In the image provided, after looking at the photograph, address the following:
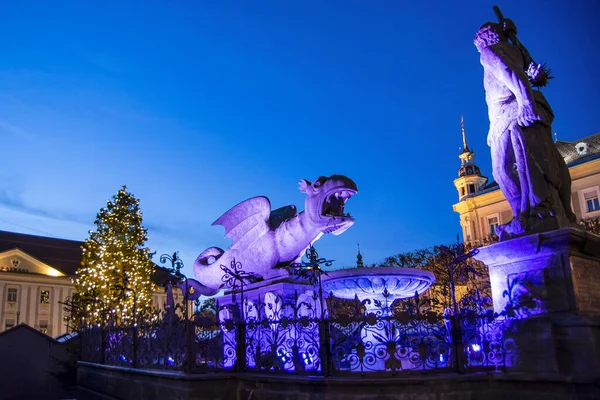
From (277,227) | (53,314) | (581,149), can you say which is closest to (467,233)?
(581,149)

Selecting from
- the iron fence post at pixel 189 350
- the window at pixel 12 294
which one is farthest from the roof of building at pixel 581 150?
the window at pixel 12 294

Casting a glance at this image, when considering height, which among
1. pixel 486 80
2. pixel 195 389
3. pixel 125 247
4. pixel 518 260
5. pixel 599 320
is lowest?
pixel 195 389

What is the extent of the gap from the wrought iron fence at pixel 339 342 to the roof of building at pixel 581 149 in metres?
37.0

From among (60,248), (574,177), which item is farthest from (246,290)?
(60,248)

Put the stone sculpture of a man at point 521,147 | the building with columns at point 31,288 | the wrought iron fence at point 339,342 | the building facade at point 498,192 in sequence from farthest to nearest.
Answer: the building with columns at point 31,288 → the building facade at point 498,192 → the stone sculpture of a man at point 521,147 → the wrought iron fence at point 339,342

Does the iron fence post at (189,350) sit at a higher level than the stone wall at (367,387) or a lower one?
higher

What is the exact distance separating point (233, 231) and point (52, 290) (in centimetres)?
4262

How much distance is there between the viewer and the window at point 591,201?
3791cm

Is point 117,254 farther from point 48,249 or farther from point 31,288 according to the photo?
point 48,249

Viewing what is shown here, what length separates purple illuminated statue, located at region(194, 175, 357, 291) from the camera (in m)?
9.33

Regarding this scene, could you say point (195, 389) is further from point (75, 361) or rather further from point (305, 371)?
point (75, 361)

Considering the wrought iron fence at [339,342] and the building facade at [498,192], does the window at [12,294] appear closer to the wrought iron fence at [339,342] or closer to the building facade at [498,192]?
the building facade at [498,192]

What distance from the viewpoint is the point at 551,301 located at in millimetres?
5910

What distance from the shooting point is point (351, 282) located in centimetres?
862
